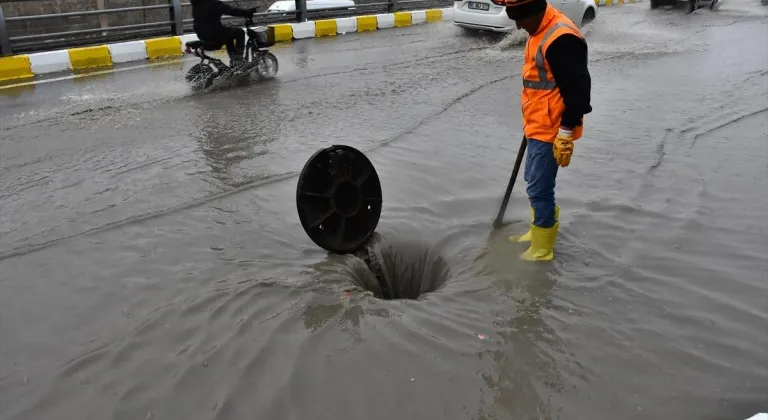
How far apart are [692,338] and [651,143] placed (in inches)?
145

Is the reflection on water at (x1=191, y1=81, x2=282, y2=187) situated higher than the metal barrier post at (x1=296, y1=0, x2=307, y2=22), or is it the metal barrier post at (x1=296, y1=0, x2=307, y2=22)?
the metal barrier post at (x1=296, y1=0, x2=307, y2=22)

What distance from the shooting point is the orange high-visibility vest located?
355 centimetres

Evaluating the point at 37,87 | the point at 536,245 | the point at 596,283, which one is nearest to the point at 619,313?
the point at 596,283

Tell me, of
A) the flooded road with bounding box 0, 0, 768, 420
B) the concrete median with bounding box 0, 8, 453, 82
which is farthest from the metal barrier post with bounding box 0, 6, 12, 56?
the flooded road with bounding box 0, 0, 768, 420

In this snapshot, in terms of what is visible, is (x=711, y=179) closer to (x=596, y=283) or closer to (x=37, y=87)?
(x=596, y=283)

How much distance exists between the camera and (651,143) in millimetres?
6480

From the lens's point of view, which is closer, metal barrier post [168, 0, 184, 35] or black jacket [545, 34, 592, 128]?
black jacket [545, 34, 592, 128]

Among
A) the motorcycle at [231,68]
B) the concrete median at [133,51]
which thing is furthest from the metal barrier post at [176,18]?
the motorcycle at [231,68]

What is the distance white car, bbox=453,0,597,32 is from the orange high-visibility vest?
9568 millimetres

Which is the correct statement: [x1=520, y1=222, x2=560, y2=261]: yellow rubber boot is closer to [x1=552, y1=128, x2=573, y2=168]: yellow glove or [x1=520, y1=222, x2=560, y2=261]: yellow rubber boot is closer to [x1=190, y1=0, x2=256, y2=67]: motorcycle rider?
[x1=552, y1=128, x2=573, y2=168]: yellow glove

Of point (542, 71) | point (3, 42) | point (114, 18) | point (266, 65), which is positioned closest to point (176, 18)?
point (3, 42)

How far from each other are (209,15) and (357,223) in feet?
20.6

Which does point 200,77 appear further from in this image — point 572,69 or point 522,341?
point 522,341

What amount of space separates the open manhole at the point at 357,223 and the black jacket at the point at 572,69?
1.32 meters
